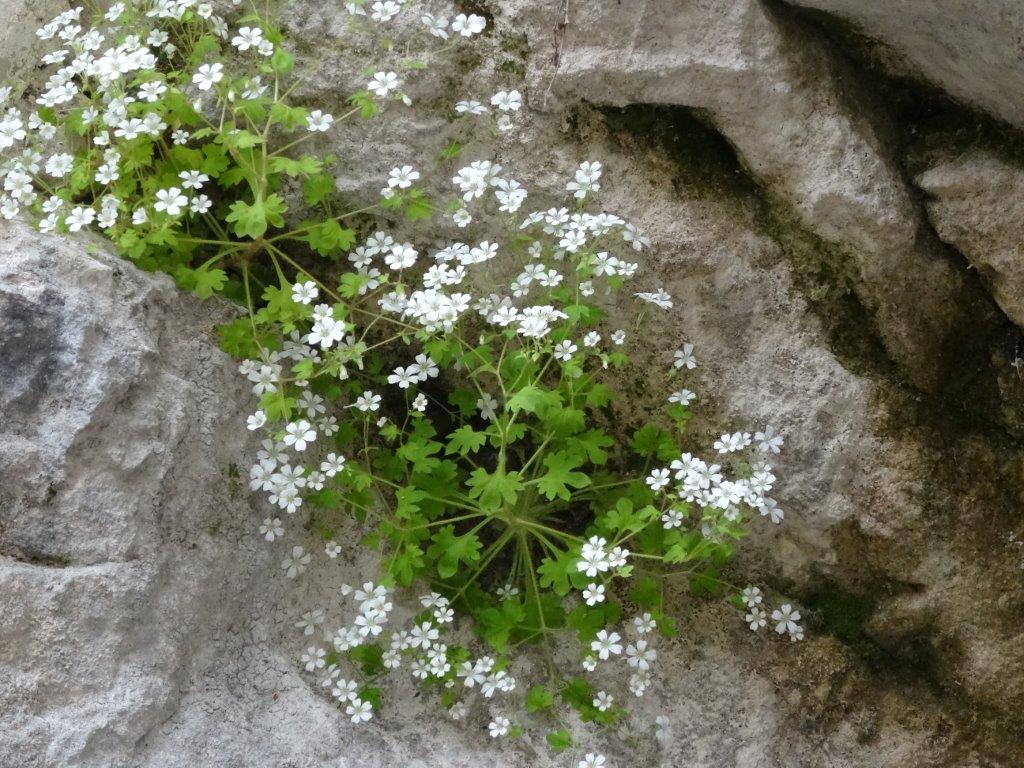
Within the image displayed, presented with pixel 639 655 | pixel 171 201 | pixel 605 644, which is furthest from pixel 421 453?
pixel 171 201

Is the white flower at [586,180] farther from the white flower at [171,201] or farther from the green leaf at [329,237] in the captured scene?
the white flower at [171,201]

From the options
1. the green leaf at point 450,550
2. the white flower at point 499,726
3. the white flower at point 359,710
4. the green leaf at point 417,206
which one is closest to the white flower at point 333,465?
the green leaf at point 450,550

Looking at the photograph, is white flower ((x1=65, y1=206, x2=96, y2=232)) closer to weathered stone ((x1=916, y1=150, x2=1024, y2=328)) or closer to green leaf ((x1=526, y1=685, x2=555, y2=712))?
green leaf ((x1=526, y1=685, x2=555, y2=712))

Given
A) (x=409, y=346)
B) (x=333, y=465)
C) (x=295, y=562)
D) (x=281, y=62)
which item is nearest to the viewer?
(x=281, y=62)

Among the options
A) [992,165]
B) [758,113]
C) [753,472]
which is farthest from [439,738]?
[992,165]

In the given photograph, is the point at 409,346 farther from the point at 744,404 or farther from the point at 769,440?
the point at 769,440

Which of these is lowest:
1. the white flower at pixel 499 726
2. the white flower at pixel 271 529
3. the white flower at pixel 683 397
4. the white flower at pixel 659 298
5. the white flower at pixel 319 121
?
the white flower at pixel 499 726
